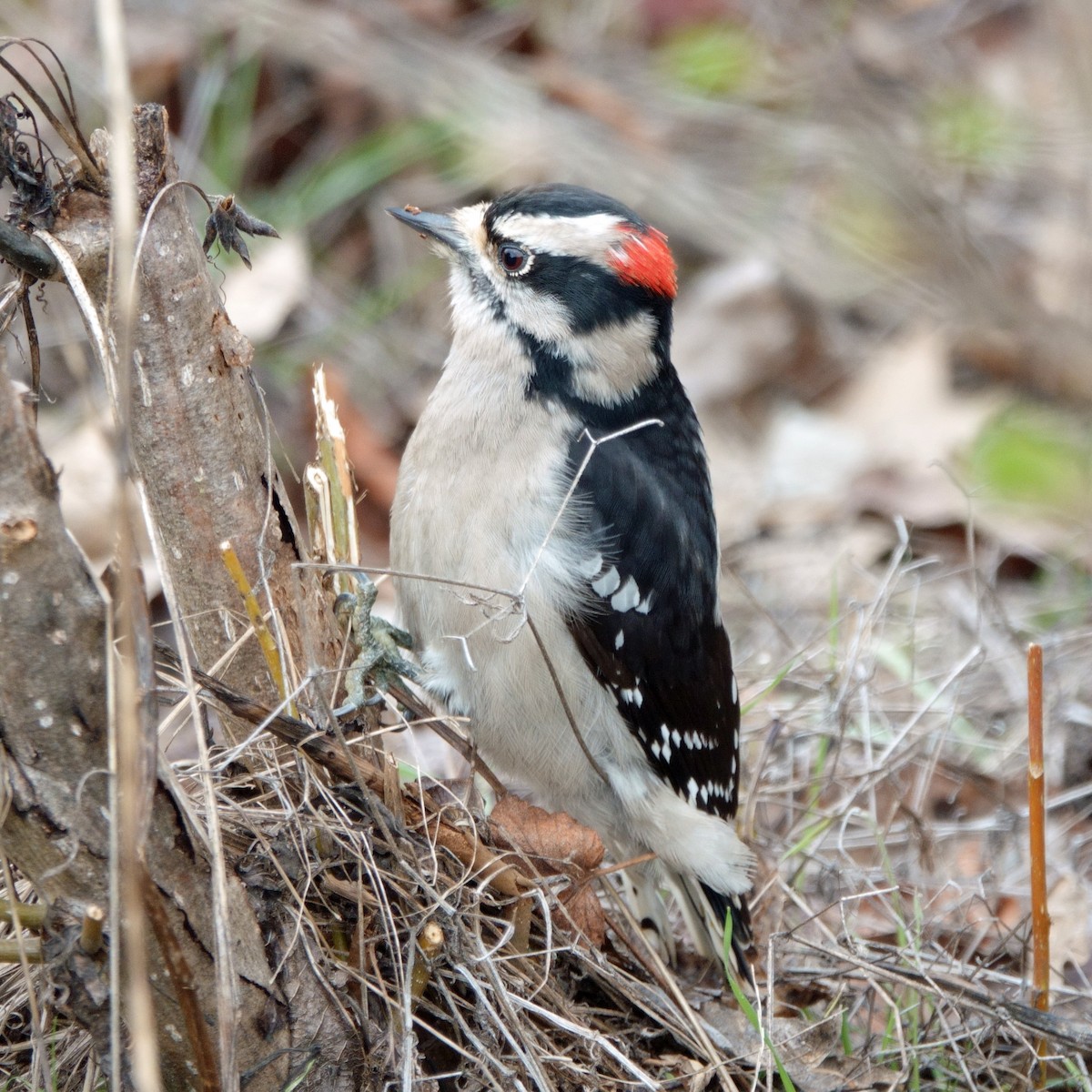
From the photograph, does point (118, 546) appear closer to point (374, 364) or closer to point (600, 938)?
point (600, 938)

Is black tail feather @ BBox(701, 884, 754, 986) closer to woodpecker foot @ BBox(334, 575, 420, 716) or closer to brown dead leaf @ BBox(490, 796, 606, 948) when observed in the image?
brown dead leaf @ BBox(490, 796, 606, 948)

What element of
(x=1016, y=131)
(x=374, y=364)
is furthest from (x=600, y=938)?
(x=1016, y=131)

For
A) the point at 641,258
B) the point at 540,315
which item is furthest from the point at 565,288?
the point at 641,258

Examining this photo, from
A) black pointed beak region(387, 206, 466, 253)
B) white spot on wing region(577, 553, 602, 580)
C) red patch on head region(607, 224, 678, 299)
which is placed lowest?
white spot on wing region(577, 553, 602, 580)

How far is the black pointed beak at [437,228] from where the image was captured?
155 inches

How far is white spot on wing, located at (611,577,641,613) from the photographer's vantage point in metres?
3.72

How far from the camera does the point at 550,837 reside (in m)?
3.21

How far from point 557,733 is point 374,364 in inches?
147

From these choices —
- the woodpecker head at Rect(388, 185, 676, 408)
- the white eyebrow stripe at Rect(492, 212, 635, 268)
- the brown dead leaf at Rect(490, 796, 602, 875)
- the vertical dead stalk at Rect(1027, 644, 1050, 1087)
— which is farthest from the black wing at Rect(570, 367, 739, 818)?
the vertical dead stalk at Rect(1027, 644, 1050, 1087)

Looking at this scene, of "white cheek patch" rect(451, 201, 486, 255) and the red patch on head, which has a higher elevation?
"white cheek patch" rect(451, 201, 486, 255)

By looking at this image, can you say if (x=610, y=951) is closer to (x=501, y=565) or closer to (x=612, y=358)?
(x=501, y=565)

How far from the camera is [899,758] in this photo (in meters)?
4.09

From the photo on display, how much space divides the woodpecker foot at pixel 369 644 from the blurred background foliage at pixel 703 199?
7.37 feet

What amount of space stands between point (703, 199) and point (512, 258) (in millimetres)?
4238
